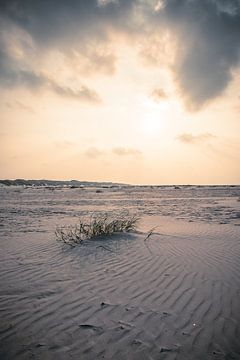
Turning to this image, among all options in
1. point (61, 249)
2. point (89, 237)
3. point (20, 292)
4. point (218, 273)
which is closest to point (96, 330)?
point (20, 292)

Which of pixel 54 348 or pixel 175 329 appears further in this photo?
pixel 175 329

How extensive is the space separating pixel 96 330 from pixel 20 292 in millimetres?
1410

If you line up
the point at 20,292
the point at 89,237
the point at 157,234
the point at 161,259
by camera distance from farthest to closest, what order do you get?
the point at 157,234 → the point at 89,237 → the point at 161,259 → the point at 20,292

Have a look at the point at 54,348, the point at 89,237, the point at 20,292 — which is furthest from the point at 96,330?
the point at 89,237

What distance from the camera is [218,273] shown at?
13.7ft

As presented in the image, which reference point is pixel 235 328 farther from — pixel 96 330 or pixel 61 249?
pixel 61 249

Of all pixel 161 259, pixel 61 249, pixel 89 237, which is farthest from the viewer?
pixel 89 237

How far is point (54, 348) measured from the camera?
7.59 feet

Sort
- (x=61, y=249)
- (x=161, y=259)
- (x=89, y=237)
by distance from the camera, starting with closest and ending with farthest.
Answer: (x=161, y=259) < (x=61, y=249) < (x=89, y=237)

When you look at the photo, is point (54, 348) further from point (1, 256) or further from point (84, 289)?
point (1, 256)

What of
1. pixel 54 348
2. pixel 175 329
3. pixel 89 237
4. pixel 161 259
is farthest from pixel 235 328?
pixel 89 237

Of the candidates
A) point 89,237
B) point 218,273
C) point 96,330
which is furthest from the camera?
point 89,237

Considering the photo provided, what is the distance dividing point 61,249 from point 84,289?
2.20 metres

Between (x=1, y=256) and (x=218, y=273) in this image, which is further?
(x=1, y=256)
